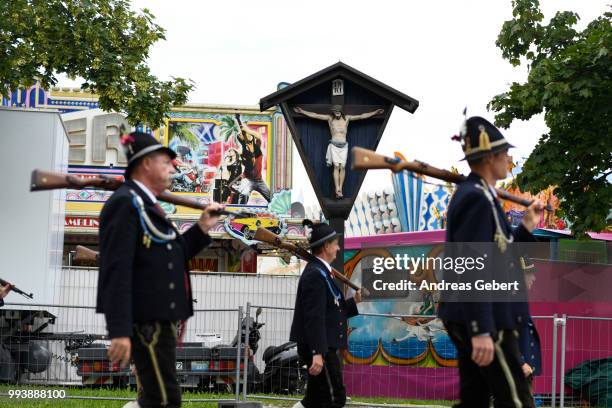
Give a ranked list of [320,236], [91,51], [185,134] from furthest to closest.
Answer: [185,134] → [91,51] → [320,236]

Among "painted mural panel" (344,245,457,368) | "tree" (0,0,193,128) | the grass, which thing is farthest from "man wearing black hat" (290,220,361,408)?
"tree" (0,0,193,128)

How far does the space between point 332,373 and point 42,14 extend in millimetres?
10211

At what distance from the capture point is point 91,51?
1698 cm

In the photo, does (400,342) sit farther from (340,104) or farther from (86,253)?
(86,253)

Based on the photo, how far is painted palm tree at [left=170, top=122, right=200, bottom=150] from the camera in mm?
36281

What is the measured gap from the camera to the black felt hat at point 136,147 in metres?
5.91

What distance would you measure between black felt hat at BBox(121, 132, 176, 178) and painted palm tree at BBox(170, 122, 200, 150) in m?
30.5

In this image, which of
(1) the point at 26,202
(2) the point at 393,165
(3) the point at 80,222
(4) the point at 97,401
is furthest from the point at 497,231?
(3) the point at 80,222

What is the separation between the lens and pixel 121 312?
533cm

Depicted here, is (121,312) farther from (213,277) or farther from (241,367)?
(213,277)

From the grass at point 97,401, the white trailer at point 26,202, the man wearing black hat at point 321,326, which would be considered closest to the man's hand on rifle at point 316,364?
the man wearing black hat at point 321,326

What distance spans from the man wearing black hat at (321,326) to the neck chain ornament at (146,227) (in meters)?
3.07

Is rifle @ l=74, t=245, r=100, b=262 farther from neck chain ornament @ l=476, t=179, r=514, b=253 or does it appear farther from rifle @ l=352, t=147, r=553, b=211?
neck chain ornament @ l=476, t=179, r=514, b=253

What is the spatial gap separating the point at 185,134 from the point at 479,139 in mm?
31030
